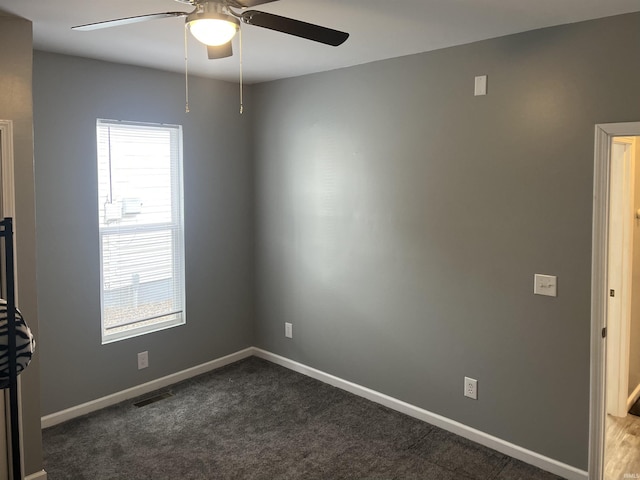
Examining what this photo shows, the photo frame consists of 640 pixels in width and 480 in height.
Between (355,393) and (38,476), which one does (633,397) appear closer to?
(355,393)

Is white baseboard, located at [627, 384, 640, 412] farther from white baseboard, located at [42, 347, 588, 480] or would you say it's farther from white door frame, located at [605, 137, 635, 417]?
white baseboard, located at [42, 347, 588, 480]

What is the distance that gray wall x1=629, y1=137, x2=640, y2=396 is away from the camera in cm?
384

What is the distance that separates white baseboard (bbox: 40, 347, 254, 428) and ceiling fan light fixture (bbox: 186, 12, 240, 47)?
2667mm

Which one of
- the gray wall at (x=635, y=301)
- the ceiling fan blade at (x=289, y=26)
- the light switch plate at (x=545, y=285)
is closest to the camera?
the ceiling fan blade at (x=289, y=26)

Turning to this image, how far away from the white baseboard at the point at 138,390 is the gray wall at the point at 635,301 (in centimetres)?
307

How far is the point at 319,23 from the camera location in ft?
9.11

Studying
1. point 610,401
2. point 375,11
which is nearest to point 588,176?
point 375,11

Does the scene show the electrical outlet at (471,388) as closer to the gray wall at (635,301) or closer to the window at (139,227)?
the gray wall at (635,301)

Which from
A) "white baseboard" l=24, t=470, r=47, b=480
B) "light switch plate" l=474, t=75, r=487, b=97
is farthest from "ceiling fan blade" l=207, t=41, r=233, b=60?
"white baseboard" l=24, t=470, r=47, b=480

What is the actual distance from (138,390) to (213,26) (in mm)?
3087

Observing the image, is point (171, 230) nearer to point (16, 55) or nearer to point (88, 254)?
point (88, 254)

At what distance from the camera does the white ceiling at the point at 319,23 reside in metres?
2.50

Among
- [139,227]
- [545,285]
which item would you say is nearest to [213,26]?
[545,285]

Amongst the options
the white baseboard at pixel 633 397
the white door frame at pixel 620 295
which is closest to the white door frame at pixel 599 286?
the white door frame at pixel 620 295
